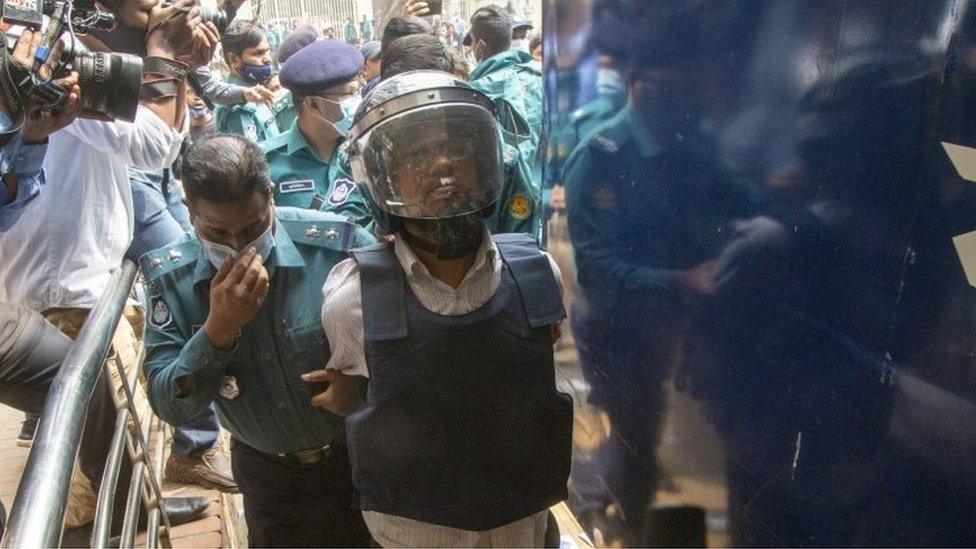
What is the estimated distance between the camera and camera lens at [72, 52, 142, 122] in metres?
2.14

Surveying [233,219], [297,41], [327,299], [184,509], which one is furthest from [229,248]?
[297,41]

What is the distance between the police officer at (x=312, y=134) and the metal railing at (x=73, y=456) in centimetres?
86

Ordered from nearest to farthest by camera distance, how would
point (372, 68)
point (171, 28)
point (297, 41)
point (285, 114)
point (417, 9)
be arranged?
point (171, 28) < point (417, 9) < point (285, 114) < point (297, 41) < point (372, 68)

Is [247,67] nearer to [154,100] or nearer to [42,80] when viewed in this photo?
[154,100]

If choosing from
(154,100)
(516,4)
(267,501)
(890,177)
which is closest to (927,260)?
(890,177)

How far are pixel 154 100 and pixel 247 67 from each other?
2845 mm

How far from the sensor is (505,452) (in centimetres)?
157

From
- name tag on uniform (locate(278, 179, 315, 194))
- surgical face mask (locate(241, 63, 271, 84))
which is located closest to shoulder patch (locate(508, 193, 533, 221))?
name tag on uniform (locate(278, 179, 315, 194))

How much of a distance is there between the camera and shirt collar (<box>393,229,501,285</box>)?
1.15 meters

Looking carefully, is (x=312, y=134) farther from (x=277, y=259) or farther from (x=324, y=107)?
(x=277, y=259)

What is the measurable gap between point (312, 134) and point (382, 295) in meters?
1.67

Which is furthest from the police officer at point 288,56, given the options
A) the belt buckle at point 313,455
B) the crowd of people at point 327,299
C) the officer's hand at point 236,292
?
the officer's hand at point 236,292

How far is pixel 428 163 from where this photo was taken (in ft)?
5.00

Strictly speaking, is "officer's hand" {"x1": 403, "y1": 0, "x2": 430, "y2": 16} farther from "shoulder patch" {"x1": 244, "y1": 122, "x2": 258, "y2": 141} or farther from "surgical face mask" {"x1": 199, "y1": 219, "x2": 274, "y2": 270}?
"surgical face mask" {"x1": 199, "y1": 219, "x2": 274, "y2": 270}
